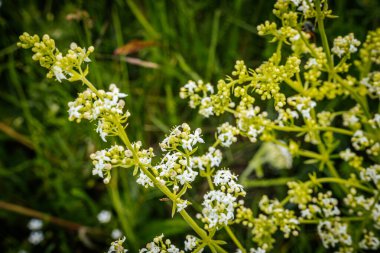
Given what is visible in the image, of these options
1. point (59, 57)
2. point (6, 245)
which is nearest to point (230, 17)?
point (59, 57)

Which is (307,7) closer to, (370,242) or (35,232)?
(370,242)

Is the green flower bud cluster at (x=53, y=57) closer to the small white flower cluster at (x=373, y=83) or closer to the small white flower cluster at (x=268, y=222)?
the small white flower cluster at (x=268, y=222)

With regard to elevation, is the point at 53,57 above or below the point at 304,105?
above

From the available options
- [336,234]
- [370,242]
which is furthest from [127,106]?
[370,242]

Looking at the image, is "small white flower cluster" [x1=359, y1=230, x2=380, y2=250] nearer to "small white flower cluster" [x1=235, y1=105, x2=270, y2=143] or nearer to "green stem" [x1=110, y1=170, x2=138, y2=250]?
"small white flower cluster" [x1=235, y1=105, x2=270, y2=143]

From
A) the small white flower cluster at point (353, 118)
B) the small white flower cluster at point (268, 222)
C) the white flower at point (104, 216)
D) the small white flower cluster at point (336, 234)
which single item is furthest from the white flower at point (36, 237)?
the small white flower cluster at point (353, 118)

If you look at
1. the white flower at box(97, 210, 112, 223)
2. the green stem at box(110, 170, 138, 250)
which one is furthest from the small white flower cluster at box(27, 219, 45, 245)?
the green stem at box(110, 170, 138, 250)

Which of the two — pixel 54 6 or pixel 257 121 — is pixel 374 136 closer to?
pixel 257 121
